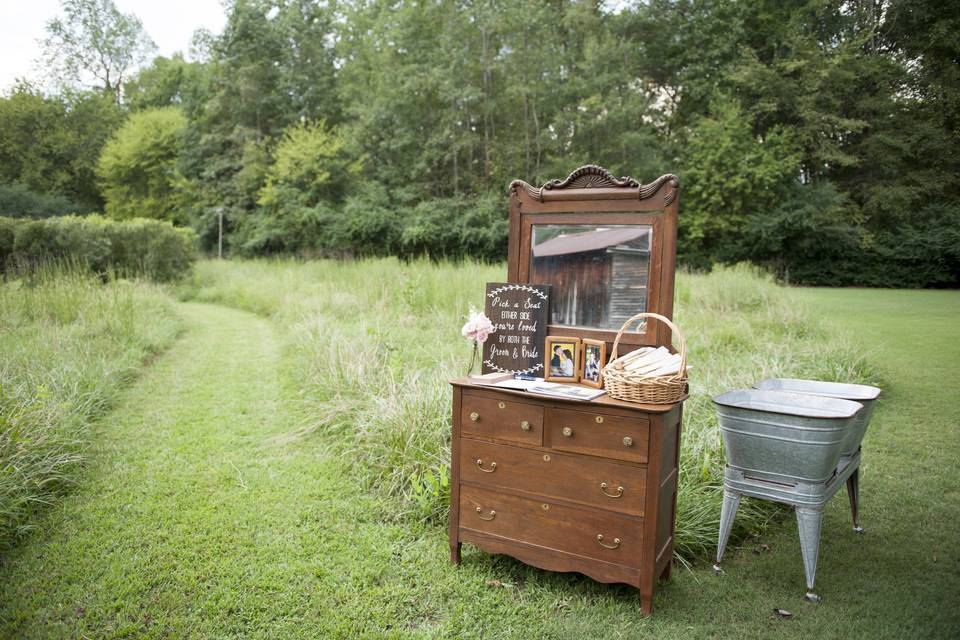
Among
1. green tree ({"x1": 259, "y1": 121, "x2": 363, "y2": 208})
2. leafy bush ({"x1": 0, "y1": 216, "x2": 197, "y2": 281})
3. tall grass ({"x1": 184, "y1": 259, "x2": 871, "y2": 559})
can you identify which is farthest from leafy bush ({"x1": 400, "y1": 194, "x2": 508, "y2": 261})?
tall grass ({"x1": 184, "y1": 259, "x2": 871, "y2": 559})

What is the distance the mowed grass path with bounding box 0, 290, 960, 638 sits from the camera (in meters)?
2.21

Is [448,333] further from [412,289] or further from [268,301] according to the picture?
[268,301]

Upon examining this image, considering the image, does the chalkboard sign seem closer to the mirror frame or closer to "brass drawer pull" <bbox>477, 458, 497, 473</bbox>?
the mirror frame

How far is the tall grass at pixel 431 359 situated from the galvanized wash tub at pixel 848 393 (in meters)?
0.57

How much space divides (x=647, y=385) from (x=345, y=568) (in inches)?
60.9

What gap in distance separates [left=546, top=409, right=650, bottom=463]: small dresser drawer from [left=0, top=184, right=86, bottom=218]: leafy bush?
40.6 ft

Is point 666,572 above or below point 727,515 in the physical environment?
below

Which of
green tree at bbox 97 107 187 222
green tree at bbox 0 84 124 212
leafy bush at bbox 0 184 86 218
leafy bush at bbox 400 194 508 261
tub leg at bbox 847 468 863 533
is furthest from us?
green tree at bbox 97 107 187 222

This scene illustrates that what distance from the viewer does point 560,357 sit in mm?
2537

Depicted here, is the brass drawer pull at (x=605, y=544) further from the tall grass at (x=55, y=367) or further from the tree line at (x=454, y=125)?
the tree line at (x=454, y=125)

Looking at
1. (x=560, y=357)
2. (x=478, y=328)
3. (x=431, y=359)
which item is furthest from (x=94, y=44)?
(x=560, y=357)

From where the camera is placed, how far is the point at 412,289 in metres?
8.41

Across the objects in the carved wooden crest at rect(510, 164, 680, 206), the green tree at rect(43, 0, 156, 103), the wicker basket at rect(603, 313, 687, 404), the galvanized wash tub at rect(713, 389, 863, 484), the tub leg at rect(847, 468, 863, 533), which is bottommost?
the tub leg at rect(847, 468, 863, 533)

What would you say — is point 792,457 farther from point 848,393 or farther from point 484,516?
point 484,516
